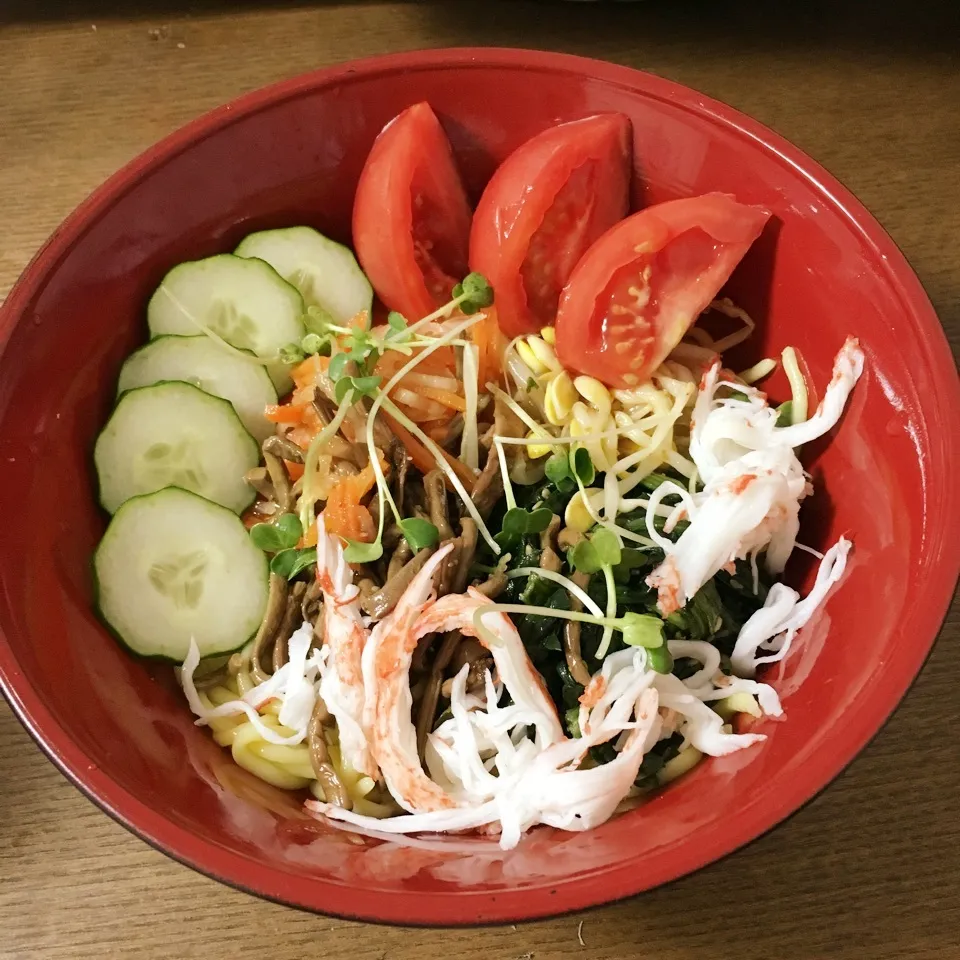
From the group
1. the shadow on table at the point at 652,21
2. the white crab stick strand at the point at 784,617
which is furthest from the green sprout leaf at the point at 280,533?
the shadow on table at the point at 652,21

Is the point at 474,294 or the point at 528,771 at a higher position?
the point at 474,294

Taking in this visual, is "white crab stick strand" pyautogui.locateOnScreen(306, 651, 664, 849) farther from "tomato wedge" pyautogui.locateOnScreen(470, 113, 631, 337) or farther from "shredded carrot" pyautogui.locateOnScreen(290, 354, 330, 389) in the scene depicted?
"tomato wedge" pyautogui.locateOnScreen(470, 113, 631, 337)

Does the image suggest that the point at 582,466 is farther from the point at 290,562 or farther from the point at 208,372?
the point at 208,372

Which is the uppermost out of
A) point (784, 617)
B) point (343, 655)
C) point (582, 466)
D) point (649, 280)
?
point (649, 280)

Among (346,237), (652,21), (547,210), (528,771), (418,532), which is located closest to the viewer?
(528,771)

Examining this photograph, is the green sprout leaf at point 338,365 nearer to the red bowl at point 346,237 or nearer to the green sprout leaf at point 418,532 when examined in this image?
the green sprout leaf at point 418,532

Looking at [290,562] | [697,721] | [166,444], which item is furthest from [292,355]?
[697,721]

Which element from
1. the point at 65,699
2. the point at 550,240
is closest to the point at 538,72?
the point at 550,240

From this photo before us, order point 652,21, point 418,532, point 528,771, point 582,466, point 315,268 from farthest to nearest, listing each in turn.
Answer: point 652,21, point 315,268, point 582,466, point 418,532, point 528,771
